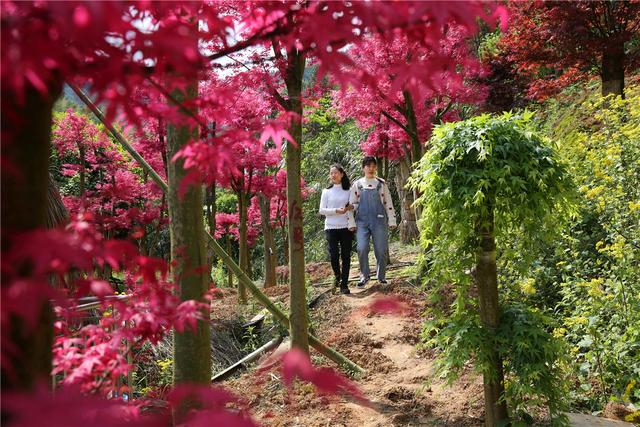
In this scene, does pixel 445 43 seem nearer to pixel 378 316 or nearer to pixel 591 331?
pixel 378 316

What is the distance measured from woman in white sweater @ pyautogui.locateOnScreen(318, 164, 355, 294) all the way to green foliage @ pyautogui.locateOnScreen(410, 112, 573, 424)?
2.84 meters

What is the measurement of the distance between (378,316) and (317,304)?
96cm

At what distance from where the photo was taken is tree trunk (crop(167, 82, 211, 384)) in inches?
91.0

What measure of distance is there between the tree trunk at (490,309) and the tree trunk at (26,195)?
2361 mm

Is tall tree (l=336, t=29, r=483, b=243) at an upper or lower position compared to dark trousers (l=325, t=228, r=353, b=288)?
upper

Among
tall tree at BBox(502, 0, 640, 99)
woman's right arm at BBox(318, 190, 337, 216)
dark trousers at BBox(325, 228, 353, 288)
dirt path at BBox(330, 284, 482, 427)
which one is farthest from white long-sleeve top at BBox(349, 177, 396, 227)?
tall tree at BBox(502, 0, 640, 99)

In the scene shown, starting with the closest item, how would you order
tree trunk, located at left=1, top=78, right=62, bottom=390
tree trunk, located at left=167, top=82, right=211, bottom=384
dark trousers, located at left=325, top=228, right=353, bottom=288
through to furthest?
1. tree trunk, located at left=1, top=78, right=62, bottom=390
2. tree trunk, located at left=167, top=82, right=211, bottom=384
3. dark trousers, located at left=325, top=228, right=353, bottom=288

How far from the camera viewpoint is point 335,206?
5988 mm

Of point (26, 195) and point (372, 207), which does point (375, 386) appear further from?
point (26, 195)

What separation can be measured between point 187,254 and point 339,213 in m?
3.72

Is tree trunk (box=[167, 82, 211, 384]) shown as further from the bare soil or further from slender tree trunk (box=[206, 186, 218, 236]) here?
slender tree trunk (box=[206, 186, 218, 236])

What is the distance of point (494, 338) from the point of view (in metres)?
3.05

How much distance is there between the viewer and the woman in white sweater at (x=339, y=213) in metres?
5.98

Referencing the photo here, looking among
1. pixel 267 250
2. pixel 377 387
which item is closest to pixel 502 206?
pixel 377 387
